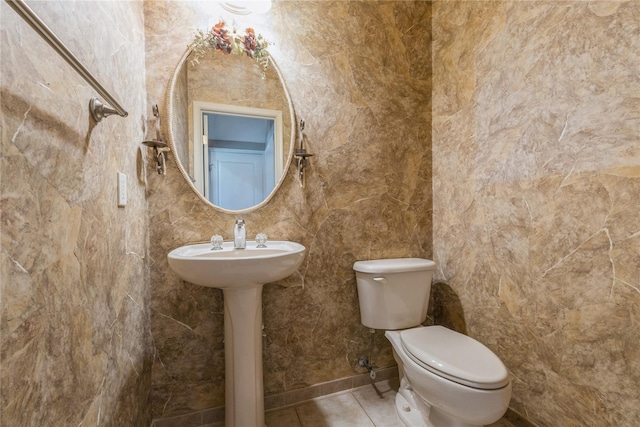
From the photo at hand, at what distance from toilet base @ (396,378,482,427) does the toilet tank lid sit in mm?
583

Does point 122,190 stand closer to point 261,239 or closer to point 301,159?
point 261,239

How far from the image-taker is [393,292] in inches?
55.3

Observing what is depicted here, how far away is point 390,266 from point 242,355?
0.82 metres

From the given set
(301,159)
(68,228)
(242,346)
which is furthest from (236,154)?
(242,346)

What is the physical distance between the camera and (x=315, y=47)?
1471 millimetres

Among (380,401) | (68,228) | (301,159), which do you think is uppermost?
(301,159)

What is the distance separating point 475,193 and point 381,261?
0.62 meters

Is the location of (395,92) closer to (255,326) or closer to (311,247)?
(311,247)

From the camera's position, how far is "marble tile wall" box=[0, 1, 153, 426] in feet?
1.62

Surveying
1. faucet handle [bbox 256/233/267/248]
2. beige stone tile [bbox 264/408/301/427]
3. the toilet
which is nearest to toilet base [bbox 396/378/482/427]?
the toilet

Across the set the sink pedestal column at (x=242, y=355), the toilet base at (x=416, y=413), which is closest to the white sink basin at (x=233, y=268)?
the sink pedestal column at (x=242, y=355)

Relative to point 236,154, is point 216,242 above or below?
below

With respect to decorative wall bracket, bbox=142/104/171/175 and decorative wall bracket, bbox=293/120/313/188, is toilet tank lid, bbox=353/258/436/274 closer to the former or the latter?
decorative wall bracket, bbox=293/120/313/188

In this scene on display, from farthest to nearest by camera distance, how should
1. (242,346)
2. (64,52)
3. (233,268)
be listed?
1. (242,346)
2. (233,268)
3. (64,52)
